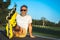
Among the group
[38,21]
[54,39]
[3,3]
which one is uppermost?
[3,3]

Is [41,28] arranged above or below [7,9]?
below

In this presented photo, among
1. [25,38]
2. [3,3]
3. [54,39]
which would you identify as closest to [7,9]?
[3,3]

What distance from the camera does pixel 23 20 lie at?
464 centimetres

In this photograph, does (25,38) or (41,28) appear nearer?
(25,38)

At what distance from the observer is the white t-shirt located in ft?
15.2

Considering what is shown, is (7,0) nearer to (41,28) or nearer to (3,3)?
(3,3)

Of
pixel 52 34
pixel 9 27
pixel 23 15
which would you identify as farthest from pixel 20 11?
pixel 52 34

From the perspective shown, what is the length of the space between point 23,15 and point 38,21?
0.35 metres

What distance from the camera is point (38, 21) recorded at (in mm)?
4824

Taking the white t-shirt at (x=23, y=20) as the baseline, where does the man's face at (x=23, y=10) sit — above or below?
above

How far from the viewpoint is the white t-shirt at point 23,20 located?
182 inches

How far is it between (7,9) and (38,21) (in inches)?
24.9

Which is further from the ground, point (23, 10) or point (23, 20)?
point (23, 10)

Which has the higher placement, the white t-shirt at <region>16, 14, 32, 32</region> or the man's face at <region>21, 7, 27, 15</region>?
the man's face at <region>21, 7, 27, 15</region>
